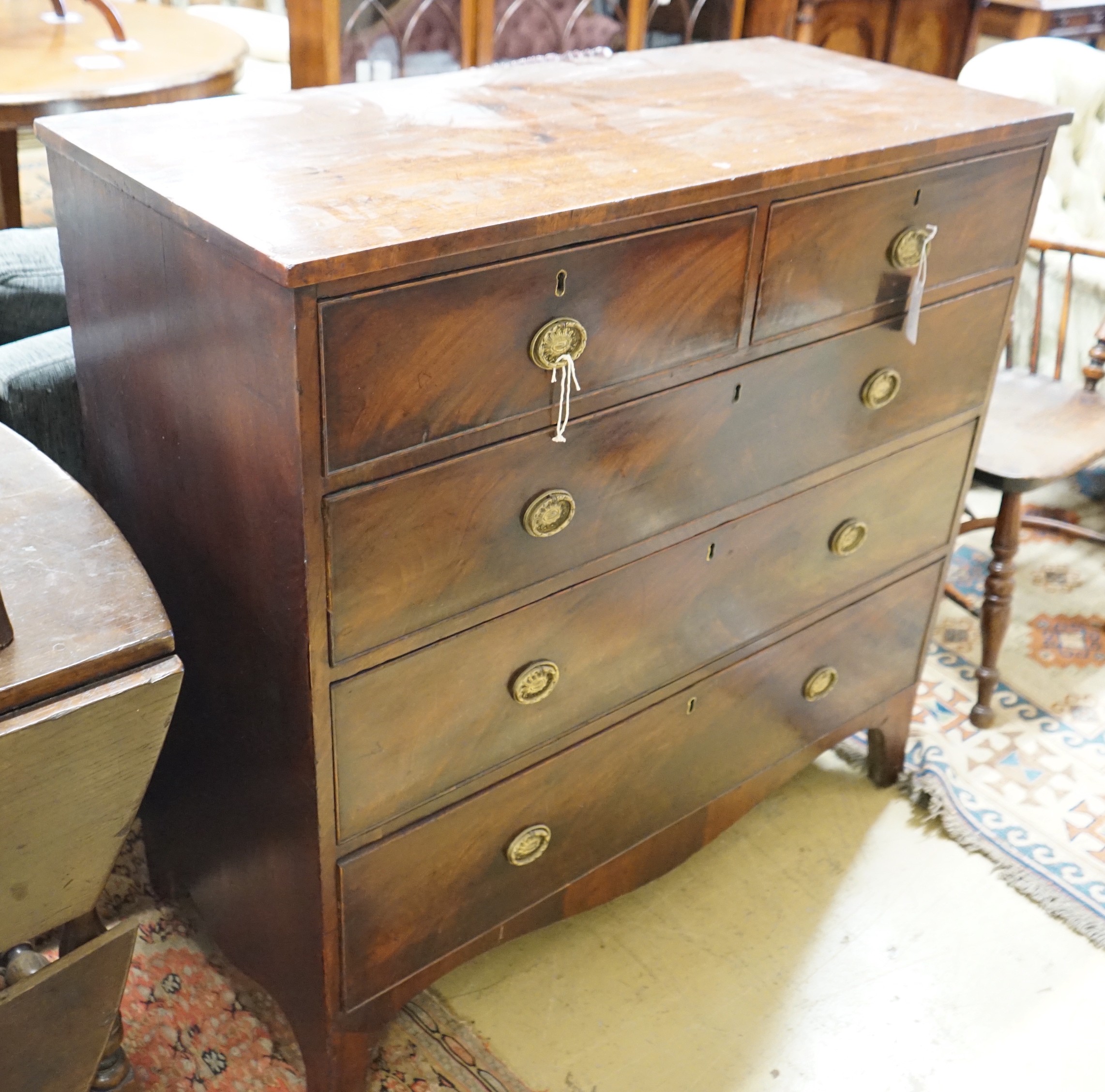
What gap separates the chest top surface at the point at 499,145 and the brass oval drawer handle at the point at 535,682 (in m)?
0.47

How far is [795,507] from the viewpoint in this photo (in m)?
1.52

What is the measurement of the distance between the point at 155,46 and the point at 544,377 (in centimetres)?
202

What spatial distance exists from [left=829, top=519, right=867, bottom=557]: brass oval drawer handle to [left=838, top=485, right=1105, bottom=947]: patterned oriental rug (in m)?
0.56

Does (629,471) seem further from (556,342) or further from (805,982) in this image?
(805,982)

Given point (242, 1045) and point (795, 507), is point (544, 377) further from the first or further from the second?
point (242, 1045)

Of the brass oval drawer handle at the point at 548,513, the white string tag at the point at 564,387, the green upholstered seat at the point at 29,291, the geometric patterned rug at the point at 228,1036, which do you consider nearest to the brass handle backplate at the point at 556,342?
the white string tag at the point at 564,387

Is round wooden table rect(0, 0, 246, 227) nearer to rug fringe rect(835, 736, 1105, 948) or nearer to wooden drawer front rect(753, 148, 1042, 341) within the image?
wooden drawer front rect(753, 148, 1042, 341)

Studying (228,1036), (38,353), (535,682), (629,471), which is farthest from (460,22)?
(228,1036)

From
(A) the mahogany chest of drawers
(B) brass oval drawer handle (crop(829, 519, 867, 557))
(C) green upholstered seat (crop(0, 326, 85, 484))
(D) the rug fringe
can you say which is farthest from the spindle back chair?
(C) green upholstered seat (crop(0, 326, 85, 484))

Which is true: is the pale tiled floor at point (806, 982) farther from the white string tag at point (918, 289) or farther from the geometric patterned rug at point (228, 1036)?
the white string tag at point (918, 289)

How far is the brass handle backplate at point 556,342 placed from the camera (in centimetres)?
111

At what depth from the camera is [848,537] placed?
161cm

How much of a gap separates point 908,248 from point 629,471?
0.44 m

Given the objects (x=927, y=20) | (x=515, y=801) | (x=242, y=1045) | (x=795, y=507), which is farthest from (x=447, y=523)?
(x=927, y=20)
